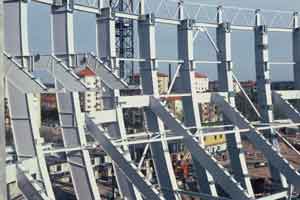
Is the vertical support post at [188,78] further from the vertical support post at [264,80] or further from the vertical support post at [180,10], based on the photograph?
the vertical support post at [264,80]

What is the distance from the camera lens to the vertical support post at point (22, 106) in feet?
34.3

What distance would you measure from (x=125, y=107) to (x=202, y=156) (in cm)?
224

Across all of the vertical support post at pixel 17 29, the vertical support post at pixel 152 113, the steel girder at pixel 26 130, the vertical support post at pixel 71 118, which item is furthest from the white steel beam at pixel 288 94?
the steel girder at pixel 26 130

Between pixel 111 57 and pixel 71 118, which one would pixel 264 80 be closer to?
pixel 111 57

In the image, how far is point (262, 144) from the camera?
14.4m

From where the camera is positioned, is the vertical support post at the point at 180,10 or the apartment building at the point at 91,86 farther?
the vertical support post at the point at 180,10

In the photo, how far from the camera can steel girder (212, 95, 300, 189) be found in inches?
534

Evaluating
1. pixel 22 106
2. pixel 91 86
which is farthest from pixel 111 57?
pixel 22 106

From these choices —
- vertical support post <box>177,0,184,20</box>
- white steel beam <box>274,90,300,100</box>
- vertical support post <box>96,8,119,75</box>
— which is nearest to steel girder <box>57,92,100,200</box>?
vertical support post <box>96,8,119,75</box>

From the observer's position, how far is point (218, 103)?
16.0 metres

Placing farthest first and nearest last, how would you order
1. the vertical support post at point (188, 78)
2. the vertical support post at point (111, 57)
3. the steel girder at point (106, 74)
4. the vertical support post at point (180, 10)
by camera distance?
the vertical support post at point (180, 10) → the vertical support post at point (188, 78) → the vertical support post at point (111, 57) → the steel girder at point (106, 74)

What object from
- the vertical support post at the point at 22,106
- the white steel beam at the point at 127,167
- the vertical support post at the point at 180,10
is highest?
the vertical support post at the point at 180,10

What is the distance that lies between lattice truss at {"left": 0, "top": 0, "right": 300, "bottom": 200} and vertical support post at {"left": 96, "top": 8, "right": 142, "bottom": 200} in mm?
26

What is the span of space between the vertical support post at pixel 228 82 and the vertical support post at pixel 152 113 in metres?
2.61
